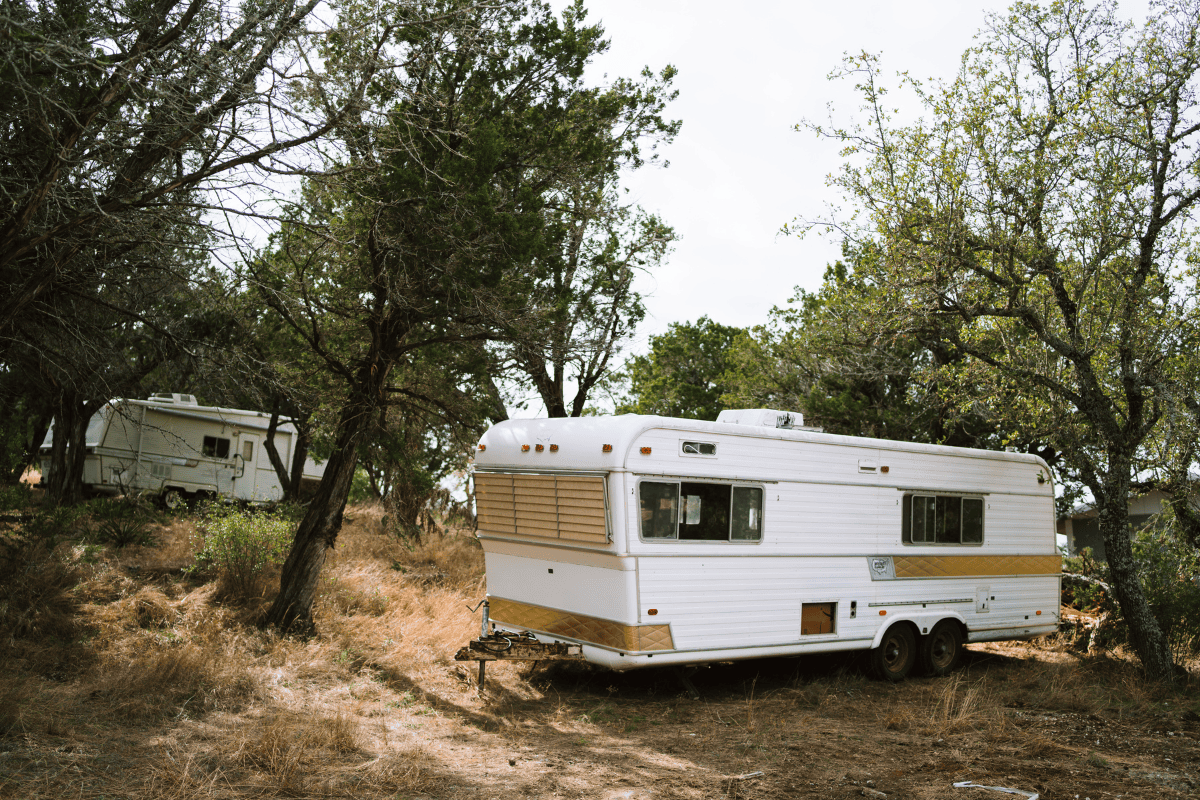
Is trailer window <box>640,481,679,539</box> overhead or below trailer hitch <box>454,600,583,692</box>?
overhead

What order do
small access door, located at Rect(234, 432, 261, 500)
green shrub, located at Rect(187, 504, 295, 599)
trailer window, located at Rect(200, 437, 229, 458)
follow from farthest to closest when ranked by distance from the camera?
small access door, located at Rect(234, 432, 261, 500) → trailer window, located at Rect(200, 437, 229, 458) → green shrub, located at Rect(187, 504, 295, 599)

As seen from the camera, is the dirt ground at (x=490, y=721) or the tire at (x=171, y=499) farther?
the tire at (x=171, y=499)

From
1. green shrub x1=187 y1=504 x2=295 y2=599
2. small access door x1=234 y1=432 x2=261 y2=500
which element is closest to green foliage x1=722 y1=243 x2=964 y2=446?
green shrub x1=187 y1=504 x2=295 y2=599

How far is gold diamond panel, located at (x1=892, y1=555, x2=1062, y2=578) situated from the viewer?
10.4 metres

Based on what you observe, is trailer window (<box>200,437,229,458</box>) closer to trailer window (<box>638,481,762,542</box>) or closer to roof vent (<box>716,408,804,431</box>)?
roof vent (<box>716,408,804,431</box>)

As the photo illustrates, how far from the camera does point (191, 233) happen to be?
27.9ft

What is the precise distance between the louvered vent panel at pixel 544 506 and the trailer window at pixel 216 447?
496 inches

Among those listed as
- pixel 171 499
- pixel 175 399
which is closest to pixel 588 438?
pixel 175 399

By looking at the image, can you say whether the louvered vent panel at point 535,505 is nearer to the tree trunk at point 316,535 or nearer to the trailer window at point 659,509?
the trailer window at point 659,509

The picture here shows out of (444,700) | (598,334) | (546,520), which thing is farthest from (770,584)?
(598,334)

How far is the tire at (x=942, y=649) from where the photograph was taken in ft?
35.1

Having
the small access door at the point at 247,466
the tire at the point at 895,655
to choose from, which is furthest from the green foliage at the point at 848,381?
the small access door at the point at 247,466

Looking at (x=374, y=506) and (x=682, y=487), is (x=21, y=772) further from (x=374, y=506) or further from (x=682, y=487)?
(x=374, y=506)

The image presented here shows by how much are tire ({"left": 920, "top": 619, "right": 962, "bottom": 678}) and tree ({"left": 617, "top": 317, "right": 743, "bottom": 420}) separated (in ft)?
47.7
